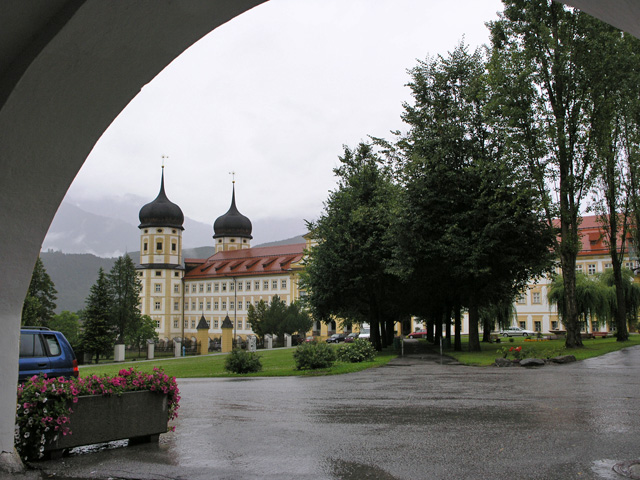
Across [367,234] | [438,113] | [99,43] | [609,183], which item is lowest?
[99,43]

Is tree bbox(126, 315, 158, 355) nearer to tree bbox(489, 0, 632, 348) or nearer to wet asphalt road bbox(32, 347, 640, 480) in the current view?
tree bbox(489, 0, 632, 348)

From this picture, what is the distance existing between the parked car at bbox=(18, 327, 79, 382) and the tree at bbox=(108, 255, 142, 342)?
75.9m

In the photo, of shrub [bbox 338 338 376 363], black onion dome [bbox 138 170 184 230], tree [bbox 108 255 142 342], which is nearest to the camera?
shrub [bbox 338 338 376 363]

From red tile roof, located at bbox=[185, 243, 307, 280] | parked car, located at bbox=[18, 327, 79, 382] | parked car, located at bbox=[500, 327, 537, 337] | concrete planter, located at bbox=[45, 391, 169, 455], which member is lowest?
parked car, located at bbox=[500, 327, 537, 337]

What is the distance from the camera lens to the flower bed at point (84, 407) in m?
6.93

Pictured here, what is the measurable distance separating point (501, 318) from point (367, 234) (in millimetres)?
19219

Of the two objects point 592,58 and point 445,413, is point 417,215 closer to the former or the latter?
point 592,58

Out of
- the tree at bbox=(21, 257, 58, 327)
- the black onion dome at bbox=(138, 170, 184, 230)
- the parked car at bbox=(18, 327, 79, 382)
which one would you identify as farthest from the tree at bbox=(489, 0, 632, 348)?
the black onion dome at bbox=(138, 170, 184, 230)

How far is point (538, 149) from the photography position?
1102 inches

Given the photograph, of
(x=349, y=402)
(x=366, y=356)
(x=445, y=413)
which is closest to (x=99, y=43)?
(x=445, y=413)

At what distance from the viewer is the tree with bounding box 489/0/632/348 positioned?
27.8 m

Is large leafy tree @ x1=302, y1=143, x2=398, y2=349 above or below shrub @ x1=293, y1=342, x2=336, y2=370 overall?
above

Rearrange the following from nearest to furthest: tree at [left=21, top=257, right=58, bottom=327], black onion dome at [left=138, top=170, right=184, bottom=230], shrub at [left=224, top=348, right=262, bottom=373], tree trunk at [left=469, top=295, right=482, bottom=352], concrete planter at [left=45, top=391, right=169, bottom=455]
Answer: concrete planter at [left=45, top=391, right=169, bottom=455]
shrub at [left=224, top=348, right=262, bottom=373]
tree trunk at [left=469, top=295, right=482, bottom=352]
tree at [left=21, top=257, right=58, bottom=327]
black onion dome at [left=138, top=170, right=184, bottom=230]

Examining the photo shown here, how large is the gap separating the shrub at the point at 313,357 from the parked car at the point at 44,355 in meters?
13.2
